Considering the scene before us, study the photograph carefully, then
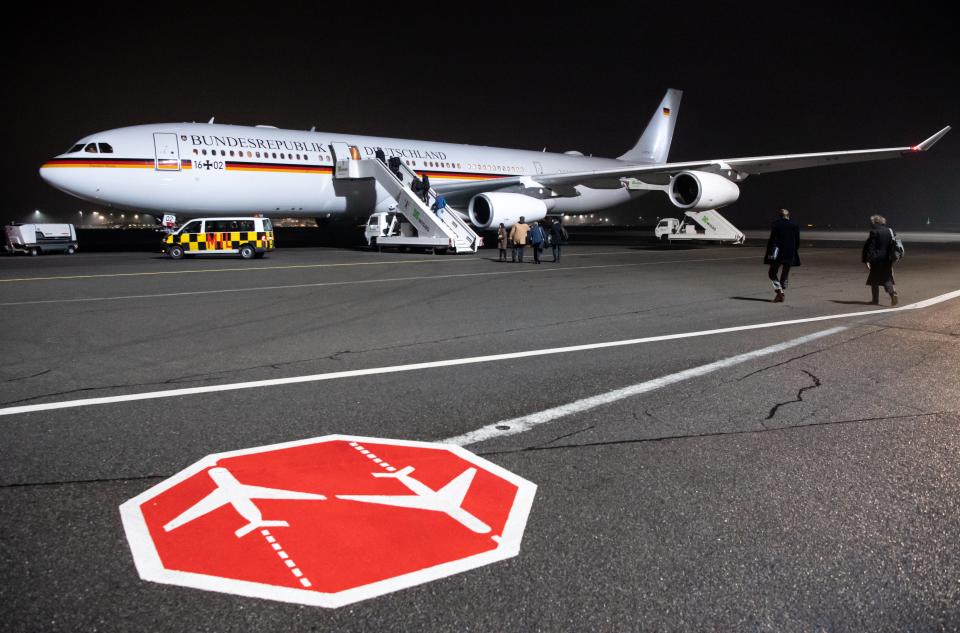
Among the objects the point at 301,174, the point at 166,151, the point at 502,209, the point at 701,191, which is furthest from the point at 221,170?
the point at 701,191

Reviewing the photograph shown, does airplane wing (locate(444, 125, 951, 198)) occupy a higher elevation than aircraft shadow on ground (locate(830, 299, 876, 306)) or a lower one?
higher

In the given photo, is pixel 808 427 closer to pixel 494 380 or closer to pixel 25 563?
pixel 494 380

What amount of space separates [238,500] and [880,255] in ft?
34.2

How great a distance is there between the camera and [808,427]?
4422mm

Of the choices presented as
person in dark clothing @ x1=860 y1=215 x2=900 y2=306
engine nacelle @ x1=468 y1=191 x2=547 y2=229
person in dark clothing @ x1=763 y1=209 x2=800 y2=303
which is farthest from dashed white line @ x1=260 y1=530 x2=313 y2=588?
engine nacelle @ x1=468 y1=191 x2=547 y2=229

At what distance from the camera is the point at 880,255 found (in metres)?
10.2

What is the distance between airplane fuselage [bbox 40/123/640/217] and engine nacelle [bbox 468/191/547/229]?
1682 millimetres

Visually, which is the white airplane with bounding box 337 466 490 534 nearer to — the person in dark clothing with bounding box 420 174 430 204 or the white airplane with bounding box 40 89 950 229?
the white airplane with bounding box 40 89 950 229

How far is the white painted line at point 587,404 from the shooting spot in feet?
14.0

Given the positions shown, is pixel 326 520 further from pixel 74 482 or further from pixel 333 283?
pixel 333 283

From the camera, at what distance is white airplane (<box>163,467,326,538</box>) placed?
118 inches

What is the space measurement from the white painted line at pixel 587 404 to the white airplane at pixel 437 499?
62 cm

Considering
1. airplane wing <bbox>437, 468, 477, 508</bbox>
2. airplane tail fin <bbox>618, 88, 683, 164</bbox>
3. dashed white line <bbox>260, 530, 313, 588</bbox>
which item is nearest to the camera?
dashed white line <bbox>260, 530, 313, 588</bbox>

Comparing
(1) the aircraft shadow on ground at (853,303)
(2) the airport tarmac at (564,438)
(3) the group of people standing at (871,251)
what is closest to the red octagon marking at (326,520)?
(2) the airport tarmac at (564,438)
